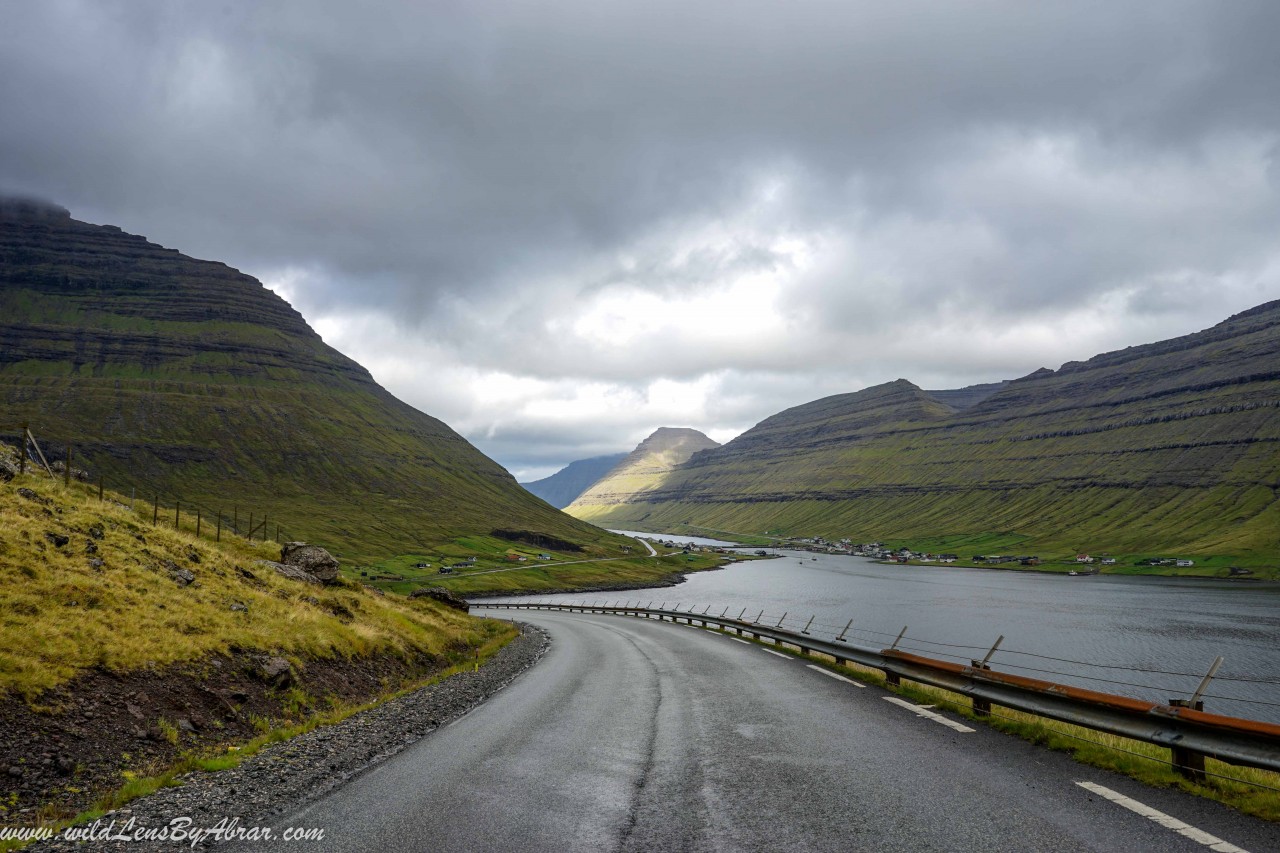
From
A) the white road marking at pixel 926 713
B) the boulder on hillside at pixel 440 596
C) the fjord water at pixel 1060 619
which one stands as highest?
the white road marking at pixel 926 713

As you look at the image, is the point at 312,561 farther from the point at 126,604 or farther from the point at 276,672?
the point at 126,604

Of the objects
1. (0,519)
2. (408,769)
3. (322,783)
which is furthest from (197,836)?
(0,519)

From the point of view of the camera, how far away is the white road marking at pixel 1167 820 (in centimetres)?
657

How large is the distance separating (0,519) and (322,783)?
49.5 ft

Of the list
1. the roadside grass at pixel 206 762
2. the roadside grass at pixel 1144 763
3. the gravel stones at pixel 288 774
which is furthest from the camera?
the roadside grass at pixel 206 762

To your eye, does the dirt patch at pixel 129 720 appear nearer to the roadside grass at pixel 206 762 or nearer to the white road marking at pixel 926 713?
the roadside grass at pixel 206 762

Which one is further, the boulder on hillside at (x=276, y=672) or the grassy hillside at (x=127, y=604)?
the boulder on hillside at (x=276, y=672)

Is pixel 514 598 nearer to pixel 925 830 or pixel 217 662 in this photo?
pixel 217 662

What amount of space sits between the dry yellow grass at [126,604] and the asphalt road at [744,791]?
7492 millimetres

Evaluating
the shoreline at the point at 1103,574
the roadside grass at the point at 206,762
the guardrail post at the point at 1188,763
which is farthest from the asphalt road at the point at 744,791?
the shoreline at the point at 1103,574

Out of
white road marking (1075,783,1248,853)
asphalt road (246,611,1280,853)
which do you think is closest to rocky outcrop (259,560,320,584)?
asphalt road (246,611,1280,853)

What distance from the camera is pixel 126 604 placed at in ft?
58.1

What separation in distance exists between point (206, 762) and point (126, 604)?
801 cm

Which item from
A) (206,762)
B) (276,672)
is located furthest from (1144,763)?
(276,672)
